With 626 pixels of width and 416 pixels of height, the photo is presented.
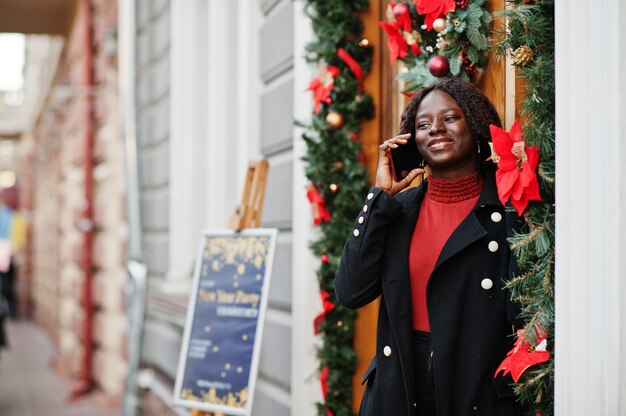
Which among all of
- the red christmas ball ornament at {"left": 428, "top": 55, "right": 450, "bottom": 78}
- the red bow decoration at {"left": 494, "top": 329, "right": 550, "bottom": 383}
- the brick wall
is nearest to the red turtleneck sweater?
the red bow decoration at {"left": 494, "top": 329, "right": 550, "bottom": 383}

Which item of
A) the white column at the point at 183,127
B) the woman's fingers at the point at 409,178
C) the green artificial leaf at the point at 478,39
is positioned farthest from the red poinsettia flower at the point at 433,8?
the white column at the point at 183,127

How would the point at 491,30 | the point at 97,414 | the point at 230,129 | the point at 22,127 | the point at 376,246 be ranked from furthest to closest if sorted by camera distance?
the point at 22,127 < the point at 97,414 < the point at 230,129 < the point at 491,30 < the point at 376,246

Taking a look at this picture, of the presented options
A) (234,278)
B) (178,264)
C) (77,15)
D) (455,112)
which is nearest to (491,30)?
(455,112)

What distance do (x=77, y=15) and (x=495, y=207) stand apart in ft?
29.6

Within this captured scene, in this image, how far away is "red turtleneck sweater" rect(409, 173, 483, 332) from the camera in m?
2.38

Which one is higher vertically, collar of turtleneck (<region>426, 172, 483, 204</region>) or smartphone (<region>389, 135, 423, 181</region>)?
smartphone (<region>389, 135, 423, 181</region>)

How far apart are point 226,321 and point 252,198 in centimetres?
55

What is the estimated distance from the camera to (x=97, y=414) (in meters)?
8.27

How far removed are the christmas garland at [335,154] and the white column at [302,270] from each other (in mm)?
148

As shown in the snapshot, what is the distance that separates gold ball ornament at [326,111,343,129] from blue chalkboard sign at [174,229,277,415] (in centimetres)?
51

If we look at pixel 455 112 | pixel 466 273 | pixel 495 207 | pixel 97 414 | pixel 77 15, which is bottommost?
pixel 97 414

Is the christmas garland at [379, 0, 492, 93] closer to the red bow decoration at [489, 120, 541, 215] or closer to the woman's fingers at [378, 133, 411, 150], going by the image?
the woman's fingers at [378, 133, 411, 150]

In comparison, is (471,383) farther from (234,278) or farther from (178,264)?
(178,264)

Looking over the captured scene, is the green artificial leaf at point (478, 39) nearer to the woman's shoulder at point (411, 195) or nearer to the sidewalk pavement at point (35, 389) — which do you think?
the woman's shoulder at point (411, 195)
